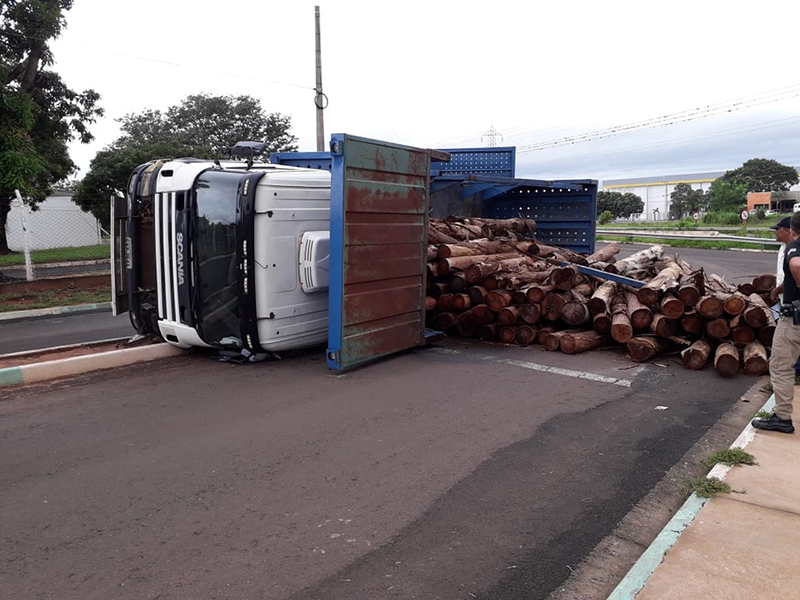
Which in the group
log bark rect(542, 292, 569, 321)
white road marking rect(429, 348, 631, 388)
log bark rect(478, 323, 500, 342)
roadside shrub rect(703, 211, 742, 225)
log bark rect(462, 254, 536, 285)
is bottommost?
white road marking rect(429, 348, 631, 388)

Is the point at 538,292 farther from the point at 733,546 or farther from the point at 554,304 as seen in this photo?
the point at 733,546

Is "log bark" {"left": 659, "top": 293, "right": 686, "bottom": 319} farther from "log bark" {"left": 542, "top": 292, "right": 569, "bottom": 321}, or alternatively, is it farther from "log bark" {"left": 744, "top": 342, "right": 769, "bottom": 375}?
"log bark" {"left": 542, "top": 292, "right": 569, "bottom": 321}

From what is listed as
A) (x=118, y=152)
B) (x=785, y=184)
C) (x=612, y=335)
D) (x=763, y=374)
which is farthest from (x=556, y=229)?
(x=785, y=184)

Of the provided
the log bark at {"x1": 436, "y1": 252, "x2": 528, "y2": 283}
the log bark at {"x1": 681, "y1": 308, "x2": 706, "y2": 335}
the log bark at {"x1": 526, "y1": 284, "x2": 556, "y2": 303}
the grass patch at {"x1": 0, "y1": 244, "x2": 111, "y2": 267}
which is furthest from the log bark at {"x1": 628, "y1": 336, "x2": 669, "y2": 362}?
the grass patch at {"x1": 0, "y1": 244, "x2": 111, "y2": 267}

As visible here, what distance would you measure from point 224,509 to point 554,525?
6.58 ft

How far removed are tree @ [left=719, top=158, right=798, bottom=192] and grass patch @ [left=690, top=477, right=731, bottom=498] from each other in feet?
278

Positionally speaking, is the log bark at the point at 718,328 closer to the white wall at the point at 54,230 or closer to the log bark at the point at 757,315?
the log bark at the point at 757,315

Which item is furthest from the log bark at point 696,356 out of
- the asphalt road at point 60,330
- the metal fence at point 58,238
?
→ the metal fence at point 58,238

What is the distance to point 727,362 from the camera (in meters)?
6.81

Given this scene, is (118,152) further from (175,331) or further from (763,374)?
(763,374)

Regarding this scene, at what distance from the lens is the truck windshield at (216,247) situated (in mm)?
6754

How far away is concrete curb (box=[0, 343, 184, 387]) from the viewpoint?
658 centimetres

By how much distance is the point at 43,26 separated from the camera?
1514 centimetres

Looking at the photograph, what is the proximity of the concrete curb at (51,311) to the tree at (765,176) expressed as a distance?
8197 cm
